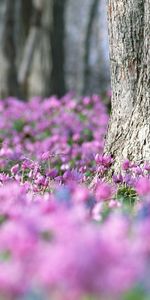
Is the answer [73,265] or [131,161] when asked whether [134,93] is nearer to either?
[131,161]

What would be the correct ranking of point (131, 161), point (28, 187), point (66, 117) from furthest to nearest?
1. point (66, 117)
2. point (131, 161)
3. point (28, 187)

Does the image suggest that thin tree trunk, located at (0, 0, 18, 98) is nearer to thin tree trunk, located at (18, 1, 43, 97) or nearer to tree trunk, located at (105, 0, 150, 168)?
thin tree trunk, located at (18, 1, 43, 97)

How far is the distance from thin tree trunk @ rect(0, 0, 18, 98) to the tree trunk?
9.61 metres

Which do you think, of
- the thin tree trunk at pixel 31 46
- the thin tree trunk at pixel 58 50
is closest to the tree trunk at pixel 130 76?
the thin tree trunk at pixel 58 50

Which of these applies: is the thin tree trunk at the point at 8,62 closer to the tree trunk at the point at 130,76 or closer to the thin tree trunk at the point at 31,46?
the thin tree trunk at the point at 31,46

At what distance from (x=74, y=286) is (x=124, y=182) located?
328cm

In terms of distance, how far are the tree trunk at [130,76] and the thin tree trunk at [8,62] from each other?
9.61 meters

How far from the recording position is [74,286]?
178cm

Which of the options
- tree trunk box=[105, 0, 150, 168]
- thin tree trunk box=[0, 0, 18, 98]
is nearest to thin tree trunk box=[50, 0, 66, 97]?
thin tree trunk box=[0, 0, 18, 98]

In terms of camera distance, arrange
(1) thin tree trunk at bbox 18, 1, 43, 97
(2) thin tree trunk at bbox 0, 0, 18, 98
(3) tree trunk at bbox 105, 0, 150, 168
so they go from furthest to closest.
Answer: (1) thin tree trunk at bbox 18, 1, 43, 97, (2) thin tree trunk at bbox 0, 0, 18, 98, (3) tree trunk at bbox 105, 0, 150, 168

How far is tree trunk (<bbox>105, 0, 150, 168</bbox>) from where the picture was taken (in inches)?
222

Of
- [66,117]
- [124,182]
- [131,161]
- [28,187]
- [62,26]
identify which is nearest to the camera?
[28,187]

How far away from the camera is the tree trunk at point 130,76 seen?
18.5 feet

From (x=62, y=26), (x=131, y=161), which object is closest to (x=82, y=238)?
(x=131, y=161)
